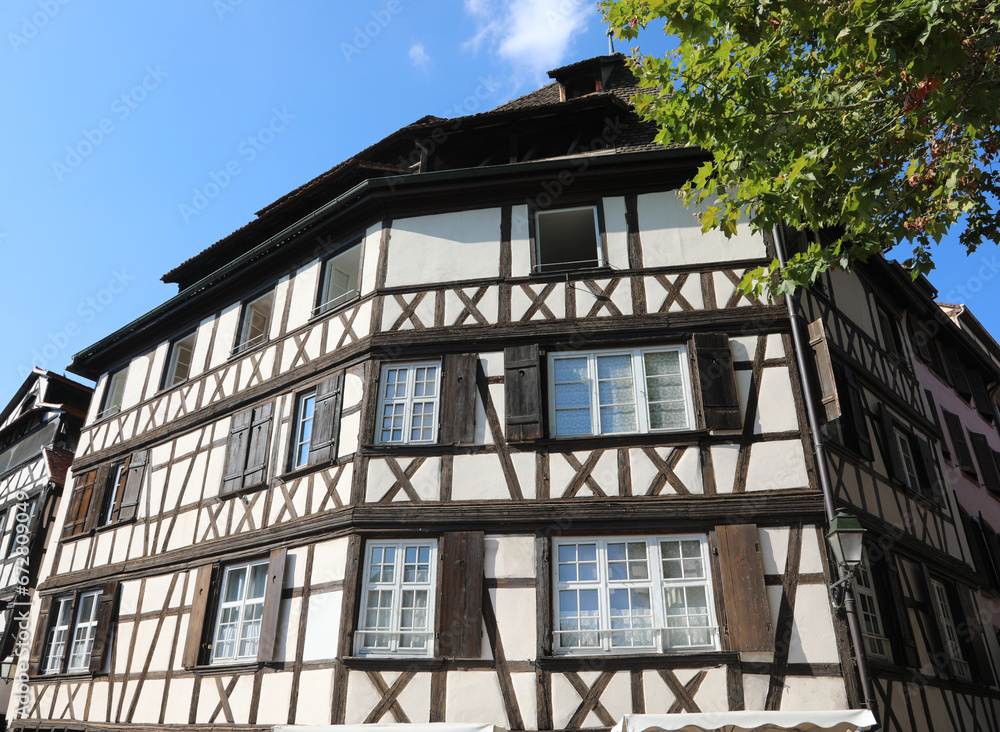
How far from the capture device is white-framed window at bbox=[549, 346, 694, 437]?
9984 mm

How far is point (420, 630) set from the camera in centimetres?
924

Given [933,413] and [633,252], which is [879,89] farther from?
[933,413]

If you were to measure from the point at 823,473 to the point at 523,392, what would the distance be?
374 centimetres

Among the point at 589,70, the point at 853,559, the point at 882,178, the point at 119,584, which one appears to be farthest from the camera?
the point at 589,70

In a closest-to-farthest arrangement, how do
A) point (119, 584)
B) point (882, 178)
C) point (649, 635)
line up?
point (882, 178), point (649, 635), point (119, 584)

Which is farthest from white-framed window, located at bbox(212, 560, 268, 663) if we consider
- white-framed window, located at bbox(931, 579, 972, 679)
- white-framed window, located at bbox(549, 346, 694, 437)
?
white-framed window, located at bbox(931, 579, 972, 679)

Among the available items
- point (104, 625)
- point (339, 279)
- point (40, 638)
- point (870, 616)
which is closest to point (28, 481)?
point (40, 638)

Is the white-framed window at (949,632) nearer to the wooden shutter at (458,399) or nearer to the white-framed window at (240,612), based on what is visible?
the wooden shutter at (458,399)

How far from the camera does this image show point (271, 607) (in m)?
10.2

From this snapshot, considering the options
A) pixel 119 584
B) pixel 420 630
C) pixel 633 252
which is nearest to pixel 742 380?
pixel 633 252

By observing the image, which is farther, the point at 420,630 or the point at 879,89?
the point at 420,630

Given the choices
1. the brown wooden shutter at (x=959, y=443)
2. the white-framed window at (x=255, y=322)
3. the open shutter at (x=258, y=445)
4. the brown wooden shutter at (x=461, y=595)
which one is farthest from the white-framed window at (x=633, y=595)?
the brown wooden shutter at (x=959, y=443)

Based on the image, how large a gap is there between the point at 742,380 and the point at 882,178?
3392 millimetres

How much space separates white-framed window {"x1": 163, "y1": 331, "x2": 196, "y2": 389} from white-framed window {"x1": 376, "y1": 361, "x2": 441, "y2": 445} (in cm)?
624
